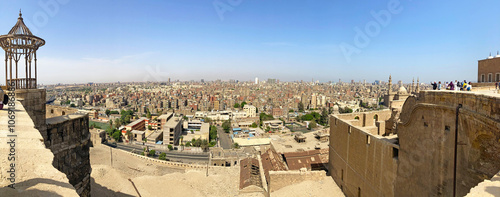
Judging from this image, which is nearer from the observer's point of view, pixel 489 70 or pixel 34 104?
pixel 34 104

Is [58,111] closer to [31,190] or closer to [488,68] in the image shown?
[31,190]

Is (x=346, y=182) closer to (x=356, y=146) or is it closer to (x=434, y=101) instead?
(x=356, y=146)

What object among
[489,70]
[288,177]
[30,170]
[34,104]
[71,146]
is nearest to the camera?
[30,170]

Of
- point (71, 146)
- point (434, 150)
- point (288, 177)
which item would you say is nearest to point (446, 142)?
point (434, 150)

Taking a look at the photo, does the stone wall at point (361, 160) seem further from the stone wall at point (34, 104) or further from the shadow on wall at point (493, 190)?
the stone wall at point (34, 104)

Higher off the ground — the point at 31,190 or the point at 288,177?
the point at 31,190

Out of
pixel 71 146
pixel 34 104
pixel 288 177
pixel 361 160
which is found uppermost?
pixel 34 104
